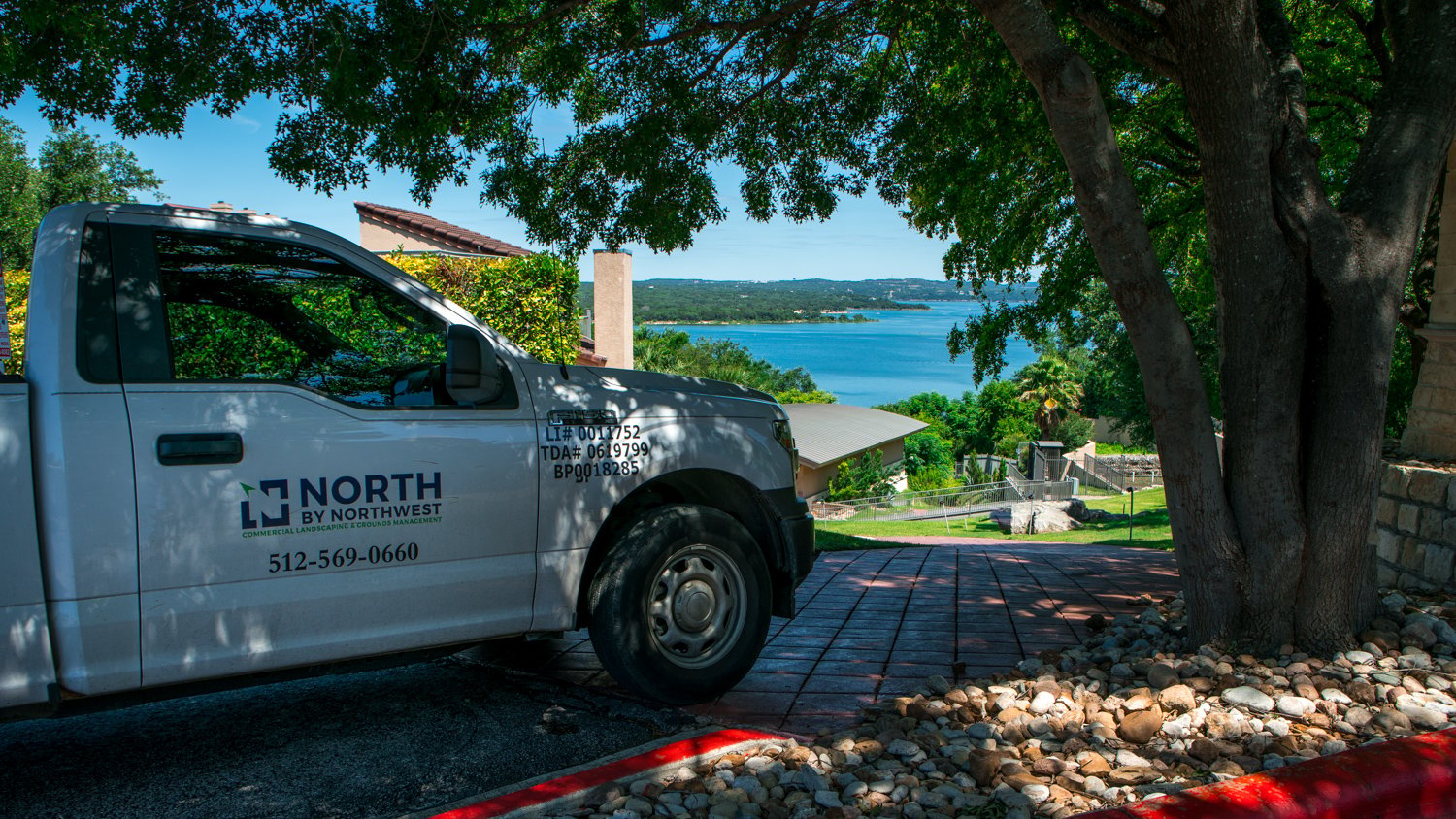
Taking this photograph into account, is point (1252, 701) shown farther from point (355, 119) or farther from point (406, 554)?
point (355, 119)

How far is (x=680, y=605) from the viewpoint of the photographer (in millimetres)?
4637

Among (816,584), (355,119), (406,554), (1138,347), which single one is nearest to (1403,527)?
(1138,347)

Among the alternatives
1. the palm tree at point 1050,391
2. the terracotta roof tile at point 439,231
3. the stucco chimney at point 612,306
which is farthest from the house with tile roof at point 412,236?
the palm tree at point 1050,391

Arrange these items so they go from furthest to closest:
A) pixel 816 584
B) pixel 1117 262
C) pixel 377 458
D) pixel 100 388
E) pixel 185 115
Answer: pixel 816 584
pixel 185 115
pixel 1117 262
pixel 377 458
pixel 100 388

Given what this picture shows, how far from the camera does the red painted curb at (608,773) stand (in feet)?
11.4

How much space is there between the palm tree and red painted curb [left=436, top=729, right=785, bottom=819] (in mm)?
64145

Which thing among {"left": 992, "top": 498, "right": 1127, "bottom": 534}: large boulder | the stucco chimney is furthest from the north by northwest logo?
{"left": 992, "top": 498, "right": 1127, "bottom": 534}: large boulder

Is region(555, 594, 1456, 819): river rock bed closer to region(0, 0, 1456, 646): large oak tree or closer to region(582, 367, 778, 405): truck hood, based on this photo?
region(0, 0, 1456, 646): large oak tree

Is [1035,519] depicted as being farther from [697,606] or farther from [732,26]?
[697,606]

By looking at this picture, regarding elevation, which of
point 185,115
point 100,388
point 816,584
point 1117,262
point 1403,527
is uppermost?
point 185,115

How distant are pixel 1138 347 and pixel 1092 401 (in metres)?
78.1

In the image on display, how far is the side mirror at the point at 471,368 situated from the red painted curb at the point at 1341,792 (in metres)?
2.65

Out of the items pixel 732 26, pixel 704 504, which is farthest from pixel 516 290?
pixel 704 504

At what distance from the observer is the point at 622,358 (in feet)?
89.1
